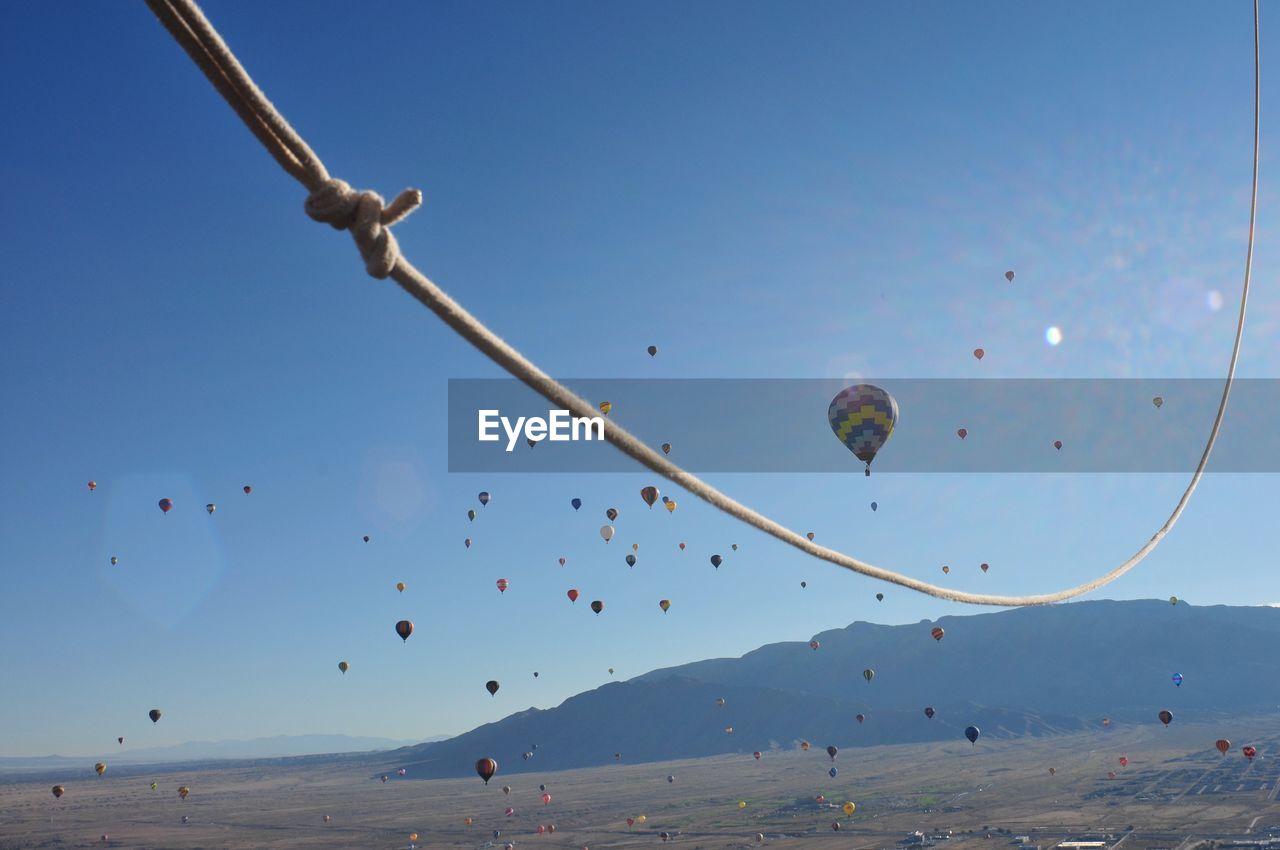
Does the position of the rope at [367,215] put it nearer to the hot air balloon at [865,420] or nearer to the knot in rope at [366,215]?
the knot in rope at [366,215]

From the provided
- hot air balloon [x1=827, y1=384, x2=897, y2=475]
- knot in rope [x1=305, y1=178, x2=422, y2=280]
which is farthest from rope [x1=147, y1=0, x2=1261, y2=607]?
hot air balloon [x1=827, y1=384, x2=897, y2=475]

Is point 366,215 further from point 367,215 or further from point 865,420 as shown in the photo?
point 865,420

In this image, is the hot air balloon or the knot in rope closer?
the knot in rope

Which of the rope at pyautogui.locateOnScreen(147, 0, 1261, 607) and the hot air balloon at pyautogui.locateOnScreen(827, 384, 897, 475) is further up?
the hot air balloon at pyautogui.locateOnScreen(827, 384, 897, 475)

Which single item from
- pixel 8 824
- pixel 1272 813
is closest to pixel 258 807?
pixel 8 824

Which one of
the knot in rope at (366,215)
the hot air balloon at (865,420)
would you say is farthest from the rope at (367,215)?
the hot air balloon at (865,420)

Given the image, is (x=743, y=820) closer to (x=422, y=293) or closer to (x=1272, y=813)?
(x=1272, y=813)

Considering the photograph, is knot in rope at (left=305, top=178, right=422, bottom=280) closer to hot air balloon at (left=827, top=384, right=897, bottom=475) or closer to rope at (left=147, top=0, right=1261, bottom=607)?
rope at (left=147, top=0, right=1261, bottom=607)
